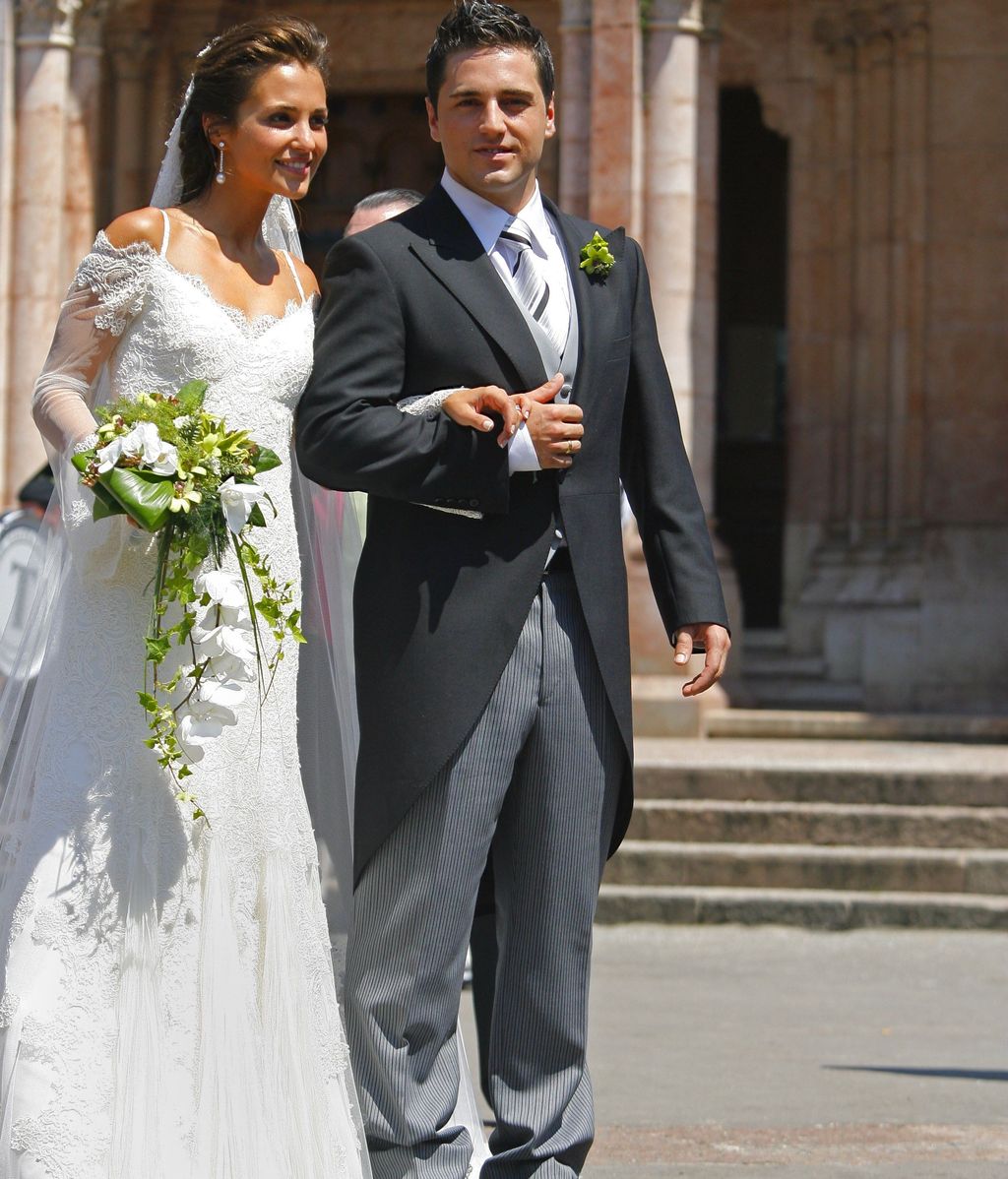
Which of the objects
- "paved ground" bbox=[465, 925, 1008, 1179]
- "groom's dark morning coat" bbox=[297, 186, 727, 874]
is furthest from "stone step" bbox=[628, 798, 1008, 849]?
"groom's dark morning coat" bbox=[297, 186, 727, 874]

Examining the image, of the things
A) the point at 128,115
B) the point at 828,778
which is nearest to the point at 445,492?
the point at 828,778

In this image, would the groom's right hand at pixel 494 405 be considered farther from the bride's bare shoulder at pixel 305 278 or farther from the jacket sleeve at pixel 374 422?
the bride's bare shoulder at pixel 305 278

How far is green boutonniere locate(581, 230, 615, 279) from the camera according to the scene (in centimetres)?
390

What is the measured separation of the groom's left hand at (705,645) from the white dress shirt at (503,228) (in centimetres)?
58

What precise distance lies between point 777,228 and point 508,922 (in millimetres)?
11846

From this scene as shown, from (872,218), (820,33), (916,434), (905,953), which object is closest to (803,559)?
(916,434)

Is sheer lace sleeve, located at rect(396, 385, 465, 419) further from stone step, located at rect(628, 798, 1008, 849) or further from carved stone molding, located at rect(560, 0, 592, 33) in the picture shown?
carved stone molding, located at rect(560, 0, 592, 33)

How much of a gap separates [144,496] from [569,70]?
29.5 feet

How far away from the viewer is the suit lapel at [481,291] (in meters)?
3.76

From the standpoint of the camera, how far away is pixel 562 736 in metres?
Result: 3.75

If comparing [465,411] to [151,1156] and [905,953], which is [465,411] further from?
[905,953]

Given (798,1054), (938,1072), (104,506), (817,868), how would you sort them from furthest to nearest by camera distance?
(817,868), (798,1054), (938,1072), (104,506)

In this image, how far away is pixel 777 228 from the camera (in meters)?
15.1

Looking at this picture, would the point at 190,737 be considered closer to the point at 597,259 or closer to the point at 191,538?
the point at 191,538
